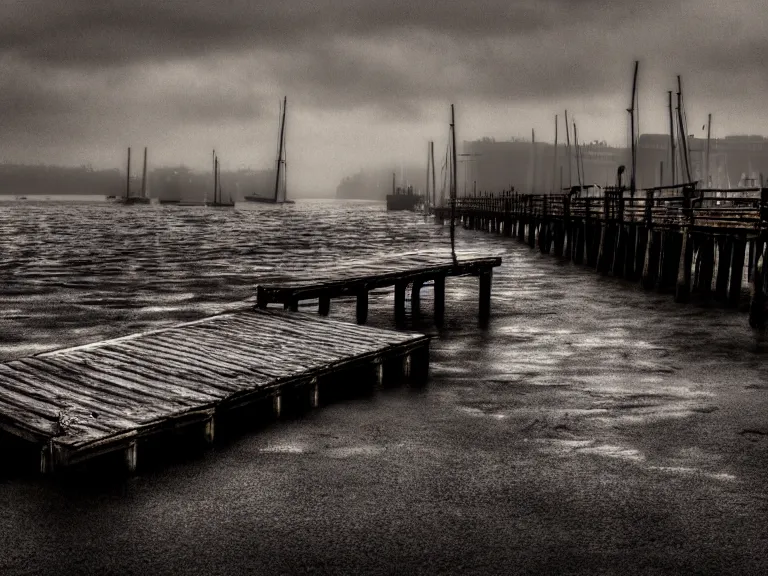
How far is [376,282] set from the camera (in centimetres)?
1661

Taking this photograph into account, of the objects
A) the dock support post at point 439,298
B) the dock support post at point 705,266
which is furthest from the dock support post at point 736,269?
the dock support post at point 439,298

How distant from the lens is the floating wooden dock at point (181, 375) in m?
7.72

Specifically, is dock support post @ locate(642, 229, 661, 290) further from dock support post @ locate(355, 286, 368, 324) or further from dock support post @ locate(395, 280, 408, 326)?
dock support post @ locate(355, 286, 368, 324)

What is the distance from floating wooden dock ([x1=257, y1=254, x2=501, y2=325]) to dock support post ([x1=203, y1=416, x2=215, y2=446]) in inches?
223

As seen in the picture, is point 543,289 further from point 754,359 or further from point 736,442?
point 736,442

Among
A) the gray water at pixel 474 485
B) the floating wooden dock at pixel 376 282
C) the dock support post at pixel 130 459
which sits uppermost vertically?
the floating wooden dock at pixel 376 282

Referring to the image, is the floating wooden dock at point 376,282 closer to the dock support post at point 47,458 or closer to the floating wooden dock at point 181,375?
the floating wooden dock at point 181,375

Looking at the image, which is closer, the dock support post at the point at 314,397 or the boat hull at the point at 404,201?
the dock support post at the point at 314,397

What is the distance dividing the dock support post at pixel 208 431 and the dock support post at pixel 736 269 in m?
14.8

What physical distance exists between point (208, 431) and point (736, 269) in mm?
15830

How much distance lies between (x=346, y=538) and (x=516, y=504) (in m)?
1.55

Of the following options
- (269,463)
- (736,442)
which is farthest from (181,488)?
(736,442)

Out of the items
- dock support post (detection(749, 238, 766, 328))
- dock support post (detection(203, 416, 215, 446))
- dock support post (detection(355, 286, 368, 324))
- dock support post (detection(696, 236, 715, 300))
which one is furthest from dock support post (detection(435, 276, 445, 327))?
dock support post (detection(203, 416, 215, 446))

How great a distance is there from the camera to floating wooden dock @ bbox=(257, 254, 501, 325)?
14.6m
